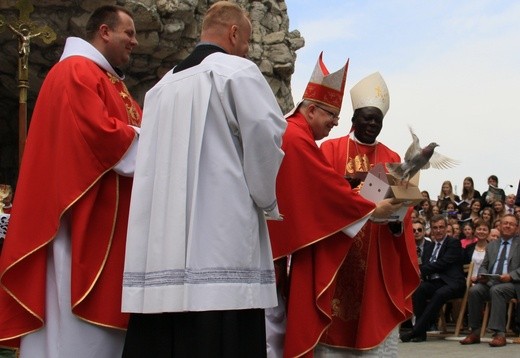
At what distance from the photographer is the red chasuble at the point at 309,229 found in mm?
4805

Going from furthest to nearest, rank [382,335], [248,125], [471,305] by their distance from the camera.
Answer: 1. [471,305]
2. [382,335]
3. [248,125]

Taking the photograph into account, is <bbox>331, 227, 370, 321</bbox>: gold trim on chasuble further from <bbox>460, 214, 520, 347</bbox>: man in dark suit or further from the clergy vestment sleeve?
<bbox>460, 214, 520, 347</bbox>: man in dark suit

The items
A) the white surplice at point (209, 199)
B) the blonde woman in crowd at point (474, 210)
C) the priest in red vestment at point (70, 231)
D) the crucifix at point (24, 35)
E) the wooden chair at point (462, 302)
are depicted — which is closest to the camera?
the white surplice at point (209, 199)

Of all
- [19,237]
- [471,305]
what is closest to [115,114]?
[19,237]

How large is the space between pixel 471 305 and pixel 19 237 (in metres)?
7.53

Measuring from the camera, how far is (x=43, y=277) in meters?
4.38

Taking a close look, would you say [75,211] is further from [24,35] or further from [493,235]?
[493,235]

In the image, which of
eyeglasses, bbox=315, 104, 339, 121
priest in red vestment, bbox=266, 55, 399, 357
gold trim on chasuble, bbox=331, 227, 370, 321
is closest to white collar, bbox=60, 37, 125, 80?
priest in red vestment, bbox=266, 55, 399, 357

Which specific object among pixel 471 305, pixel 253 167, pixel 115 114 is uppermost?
pixel 115 114

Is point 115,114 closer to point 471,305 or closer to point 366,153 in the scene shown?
point 366,153

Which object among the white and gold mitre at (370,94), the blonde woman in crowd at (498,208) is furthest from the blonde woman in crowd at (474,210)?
the white and gold mitre at (370,94)

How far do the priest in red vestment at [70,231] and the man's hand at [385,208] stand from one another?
1.31 meters

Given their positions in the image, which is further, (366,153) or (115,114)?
(366,153)

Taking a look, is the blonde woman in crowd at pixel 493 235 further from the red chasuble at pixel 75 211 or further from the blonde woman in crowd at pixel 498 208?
the red chasuble at pixel 75 211
